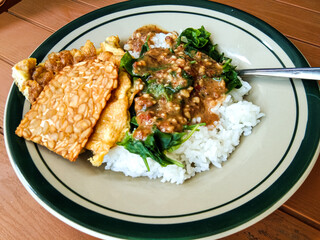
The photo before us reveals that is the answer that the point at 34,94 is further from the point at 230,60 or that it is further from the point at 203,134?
the point at 230,60

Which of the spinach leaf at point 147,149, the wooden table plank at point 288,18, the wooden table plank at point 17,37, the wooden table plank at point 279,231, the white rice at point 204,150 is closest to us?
the wooden table plank at point 279,231

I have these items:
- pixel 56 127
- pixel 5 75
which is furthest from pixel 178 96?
pixel 5 75

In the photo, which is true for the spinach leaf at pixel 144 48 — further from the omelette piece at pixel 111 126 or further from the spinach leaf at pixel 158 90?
the omelette piece at pixel 111 126

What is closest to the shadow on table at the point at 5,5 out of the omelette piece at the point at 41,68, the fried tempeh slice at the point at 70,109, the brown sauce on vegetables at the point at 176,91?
the omelette piece at the point at 41,68

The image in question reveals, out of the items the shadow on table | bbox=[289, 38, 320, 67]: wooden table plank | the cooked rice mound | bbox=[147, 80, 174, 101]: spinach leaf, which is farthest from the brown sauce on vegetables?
the shadow on table

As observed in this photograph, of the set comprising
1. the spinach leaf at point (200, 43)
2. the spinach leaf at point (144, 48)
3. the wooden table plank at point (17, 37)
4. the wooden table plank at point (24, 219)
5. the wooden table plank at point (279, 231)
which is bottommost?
the wooden table plank at point (24, 219)

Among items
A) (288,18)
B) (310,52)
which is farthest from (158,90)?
(288,18)

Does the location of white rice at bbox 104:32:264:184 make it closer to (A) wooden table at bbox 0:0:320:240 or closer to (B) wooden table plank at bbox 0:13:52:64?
(A) wooden table at bbox 0:0:320:240
